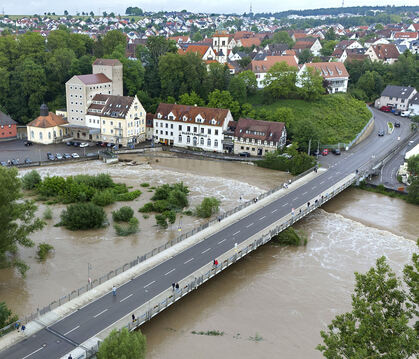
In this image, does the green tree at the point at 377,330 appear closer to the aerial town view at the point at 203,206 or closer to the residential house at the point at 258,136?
the aerial town view at the point at 203,206

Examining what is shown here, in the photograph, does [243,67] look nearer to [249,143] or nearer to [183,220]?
[249,143]

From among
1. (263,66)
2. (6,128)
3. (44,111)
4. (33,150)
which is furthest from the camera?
(263,66)

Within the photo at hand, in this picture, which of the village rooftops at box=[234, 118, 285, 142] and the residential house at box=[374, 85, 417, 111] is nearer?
the village rooftops at box=[234, 118, 285, 142]

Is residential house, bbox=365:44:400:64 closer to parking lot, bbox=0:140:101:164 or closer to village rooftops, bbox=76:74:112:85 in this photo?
village rooftops, bbox=76:74:112:85

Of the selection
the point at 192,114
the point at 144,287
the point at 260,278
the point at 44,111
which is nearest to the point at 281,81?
the point at 192,114

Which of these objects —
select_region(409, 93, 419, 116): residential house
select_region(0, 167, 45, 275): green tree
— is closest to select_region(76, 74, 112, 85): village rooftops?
select_region(0, 167, 45, 275): green tree

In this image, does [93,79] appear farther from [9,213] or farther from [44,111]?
[9,213]

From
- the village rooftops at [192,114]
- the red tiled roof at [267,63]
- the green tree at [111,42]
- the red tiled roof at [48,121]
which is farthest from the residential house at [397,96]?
the red tiled roof at [48,121]
